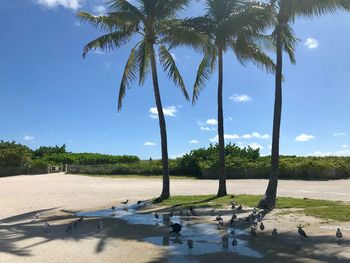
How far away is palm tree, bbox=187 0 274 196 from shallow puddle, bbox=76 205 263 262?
24.1 feet

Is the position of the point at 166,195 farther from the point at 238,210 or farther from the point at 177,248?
the point at 177,248

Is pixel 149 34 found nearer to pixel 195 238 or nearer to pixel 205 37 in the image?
pixel 205 37

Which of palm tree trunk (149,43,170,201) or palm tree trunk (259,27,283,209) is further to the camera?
palm tree trunk (149,43,170,201)

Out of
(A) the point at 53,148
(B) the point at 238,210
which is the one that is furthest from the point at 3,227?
(A) the point at 53,148

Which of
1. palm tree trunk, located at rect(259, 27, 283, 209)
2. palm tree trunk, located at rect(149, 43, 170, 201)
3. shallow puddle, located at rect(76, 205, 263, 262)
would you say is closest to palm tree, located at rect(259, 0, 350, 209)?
palm tree trunk, located at rect(259, 27, 283, 209)

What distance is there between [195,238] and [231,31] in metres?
10.9

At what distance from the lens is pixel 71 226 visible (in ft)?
50.4

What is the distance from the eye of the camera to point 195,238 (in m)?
13.3

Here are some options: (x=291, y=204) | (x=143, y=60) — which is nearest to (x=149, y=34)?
(x=143, y=60)

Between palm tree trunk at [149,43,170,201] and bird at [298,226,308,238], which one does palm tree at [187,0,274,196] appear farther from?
bird at [298,226,308,238]

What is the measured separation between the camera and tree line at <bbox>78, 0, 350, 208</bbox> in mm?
19703

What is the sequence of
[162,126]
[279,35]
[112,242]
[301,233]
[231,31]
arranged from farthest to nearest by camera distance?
1. [162,126]
2. [231,31]
3. [279,35]
4. [112,242]
5. [301,233]

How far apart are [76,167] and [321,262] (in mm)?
45860

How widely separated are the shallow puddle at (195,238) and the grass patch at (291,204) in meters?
3.43
